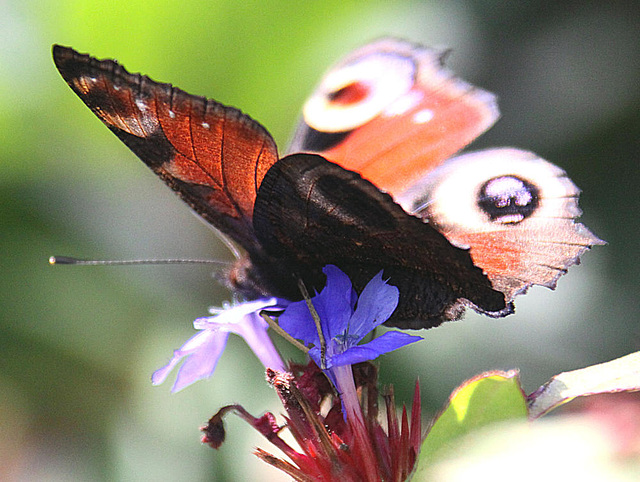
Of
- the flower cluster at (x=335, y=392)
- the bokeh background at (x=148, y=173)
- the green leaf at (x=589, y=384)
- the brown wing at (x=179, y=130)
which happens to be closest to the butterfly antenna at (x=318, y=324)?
the flower cluster at (x=335, y=392)

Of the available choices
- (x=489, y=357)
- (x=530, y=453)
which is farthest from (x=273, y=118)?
(x=530, y=453)

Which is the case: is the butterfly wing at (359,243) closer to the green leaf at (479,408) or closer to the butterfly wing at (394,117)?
the green leaf at (479,408)

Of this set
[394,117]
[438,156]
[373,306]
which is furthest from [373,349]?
[394,117]

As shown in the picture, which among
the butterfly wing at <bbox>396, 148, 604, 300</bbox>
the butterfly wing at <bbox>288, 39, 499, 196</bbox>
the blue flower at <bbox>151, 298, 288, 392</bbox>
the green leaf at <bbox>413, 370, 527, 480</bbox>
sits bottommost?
the green leaf at <bbox>413, 370, 527, 480</bbox>

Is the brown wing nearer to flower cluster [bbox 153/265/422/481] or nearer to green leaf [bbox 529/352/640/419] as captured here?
flower cluster [bbox 153/265/422/481]

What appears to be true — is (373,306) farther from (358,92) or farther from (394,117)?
(358,92)

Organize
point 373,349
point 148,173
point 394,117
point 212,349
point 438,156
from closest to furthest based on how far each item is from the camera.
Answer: point 373,349
point 212,349
point 438,156
point 394,117
point 148,173

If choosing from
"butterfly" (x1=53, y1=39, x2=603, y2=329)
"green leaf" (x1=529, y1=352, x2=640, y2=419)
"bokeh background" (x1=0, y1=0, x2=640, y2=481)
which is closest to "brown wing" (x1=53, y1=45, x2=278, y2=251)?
"butterfly" (x1=53, y1=39, x2=603, y2=329)
